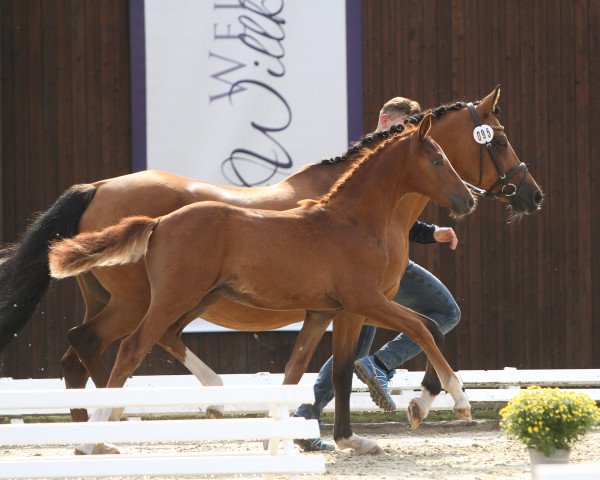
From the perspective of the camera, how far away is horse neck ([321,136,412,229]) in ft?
18.7

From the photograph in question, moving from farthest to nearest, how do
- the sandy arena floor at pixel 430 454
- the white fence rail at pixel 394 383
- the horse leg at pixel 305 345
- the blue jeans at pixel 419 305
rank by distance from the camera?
1. the white fence rail at pixel 394 383
2. the blue jeans at pixel 419 305
3. the horse leg at pixel 305 345
4. the sandy arena floor at pixel 430 454

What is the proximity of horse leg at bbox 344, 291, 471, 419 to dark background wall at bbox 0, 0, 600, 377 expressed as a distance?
4.71 meters

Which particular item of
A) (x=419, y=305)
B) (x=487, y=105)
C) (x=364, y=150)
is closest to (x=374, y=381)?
(x=419, y=305)

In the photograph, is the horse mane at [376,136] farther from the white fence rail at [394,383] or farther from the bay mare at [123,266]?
the white fence rail at [394,383]

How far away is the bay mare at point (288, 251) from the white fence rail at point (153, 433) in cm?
120

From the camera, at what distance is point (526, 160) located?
10.5 metres

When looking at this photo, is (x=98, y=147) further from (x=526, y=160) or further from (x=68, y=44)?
(x=526, y=160)

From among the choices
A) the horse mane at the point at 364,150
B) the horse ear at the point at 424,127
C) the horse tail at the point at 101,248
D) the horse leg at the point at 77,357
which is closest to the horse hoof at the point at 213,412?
the horse leg at the point at 77,357

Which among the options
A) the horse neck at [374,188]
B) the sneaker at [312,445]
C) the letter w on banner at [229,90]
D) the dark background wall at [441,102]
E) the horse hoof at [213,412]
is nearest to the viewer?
the horse neck at [374,188]

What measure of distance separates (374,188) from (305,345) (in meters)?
0.97

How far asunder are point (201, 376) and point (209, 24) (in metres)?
4.89

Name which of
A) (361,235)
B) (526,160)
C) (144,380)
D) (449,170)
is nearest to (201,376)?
(361,235)

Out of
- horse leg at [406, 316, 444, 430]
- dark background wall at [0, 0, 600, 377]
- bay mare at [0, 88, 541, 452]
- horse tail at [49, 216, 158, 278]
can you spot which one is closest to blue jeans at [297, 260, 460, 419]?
bay mare at [0, 88, 541, 452]

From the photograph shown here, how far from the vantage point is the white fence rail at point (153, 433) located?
3.81m
